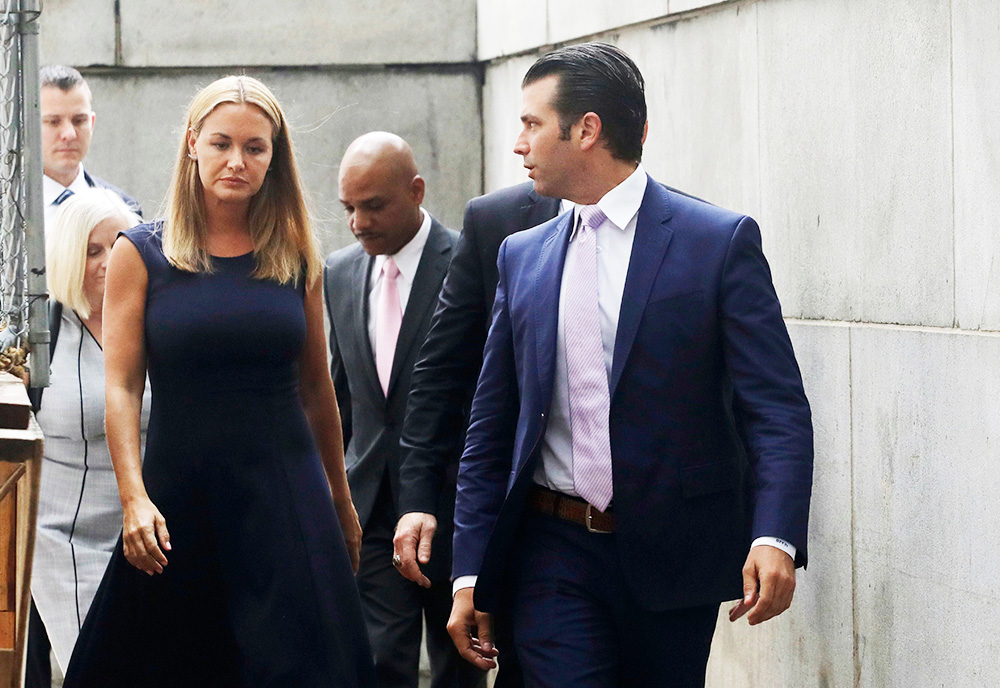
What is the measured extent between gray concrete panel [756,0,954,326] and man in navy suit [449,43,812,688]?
550 mm

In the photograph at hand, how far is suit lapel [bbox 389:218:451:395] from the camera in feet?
18.5

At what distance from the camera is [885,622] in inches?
156

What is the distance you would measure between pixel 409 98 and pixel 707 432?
19.2 ft

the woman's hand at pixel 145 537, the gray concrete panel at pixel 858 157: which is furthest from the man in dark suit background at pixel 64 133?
the gray concrete panel at pixel 858 157

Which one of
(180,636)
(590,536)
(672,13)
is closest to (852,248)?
(590,536)

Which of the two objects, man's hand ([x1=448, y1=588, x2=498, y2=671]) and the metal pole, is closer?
man's hand ([x1=448, y1=588, x2=498, y2=671])

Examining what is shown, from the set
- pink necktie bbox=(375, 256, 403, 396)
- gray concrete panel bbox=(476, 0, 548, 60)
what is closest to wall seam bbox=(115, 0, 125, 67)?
gray concrete panel bbox=(476, 0, 548, 60)

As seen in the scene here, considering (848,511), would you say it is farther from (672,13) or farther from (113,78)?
(113,78)

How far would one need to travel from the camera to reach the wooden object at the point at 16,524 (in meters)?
3.30

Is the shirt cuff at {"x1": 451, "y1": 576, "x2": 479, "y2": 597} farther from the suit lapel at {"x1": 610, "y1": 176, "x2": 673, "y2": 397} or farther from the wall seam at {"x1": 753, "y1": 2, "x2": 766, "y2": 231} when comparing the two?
the wall seam at {"x1": 753, "y1": 2, "x2": 766, "y2": 231}

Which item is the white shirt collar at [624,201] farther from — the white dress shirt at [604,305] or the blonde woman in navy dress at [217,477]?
the blonde woman in navy dress at [217,477]

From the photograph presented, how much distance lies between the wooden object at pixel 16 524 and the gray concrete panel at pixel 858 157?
2051mm

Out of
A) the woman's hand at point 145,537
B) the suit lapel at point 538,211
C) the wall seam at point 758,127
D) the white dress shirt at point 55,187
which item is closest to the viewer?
the woman's hand at point 145,537

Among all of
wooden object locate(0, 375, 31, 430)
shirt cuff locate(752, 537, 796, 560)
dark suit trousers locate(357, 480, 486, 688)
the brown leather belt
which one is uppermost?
wooden object locate(0, 375, 31, 430)
